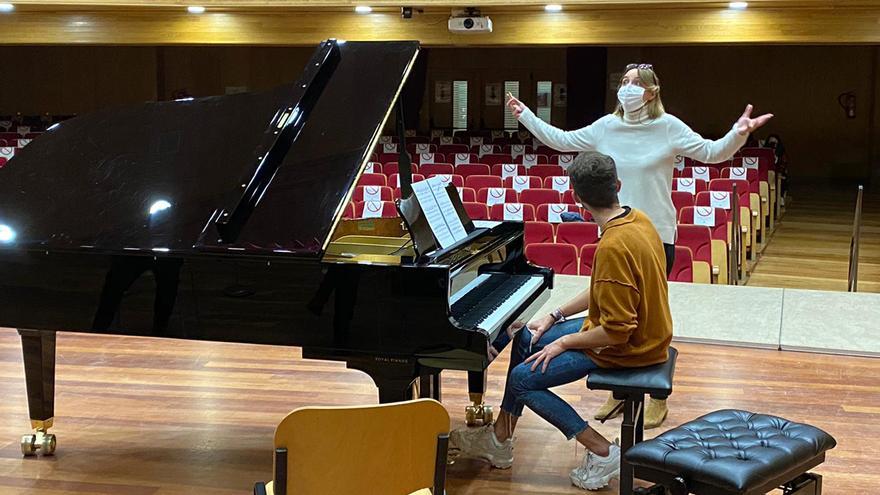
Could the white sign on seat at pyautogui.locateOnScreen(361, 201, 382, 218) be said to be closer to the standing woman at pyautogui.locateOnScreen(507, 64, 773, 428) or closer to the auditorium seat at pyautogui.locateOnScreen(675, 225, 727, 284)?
the auditorium seat at pyautogui.locateOnScreen(675, 225, 727, 284)

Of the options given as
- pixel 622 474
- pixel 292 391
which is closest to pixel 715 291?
pixel 292 391

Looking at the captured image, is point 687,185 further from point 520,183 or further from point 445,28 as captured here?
point 445,28

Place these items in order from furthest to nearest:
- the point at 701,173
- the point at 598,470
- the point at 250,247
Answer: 1. the point at 701,173
2. the point at 598,470
3. the point at 250,247

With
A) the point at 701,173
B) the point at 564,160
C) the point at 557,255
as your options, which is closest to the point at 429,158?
the point at 564,160

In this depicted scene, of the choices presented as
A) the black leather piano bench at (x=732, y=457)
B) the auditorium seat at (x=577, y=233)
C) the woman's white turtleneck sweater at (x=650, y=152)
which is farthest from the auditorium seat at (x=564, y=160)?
the black leather piano bench at (x=732, y=457)

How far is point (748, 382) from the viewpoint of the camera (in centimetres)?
525

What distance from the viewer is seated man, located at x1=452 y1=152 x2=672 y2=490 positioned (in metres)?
3.36

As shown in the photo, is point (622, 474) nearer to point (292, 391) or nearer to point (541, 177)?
point (292, 391)

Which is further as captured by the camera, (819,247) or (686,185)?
(819,247)

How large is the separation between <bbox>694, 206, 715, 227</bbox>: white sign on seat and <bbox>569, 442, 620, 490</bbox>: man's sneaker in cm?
481

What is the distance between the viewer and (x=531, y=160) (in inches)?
512

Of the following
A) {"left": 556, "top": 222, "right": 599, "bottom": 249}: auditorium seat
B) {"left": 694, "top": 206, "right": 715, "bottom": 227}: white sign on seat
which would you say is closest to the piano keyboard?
{"left": 556, "top": 222, "right": 599, "bottom": 249}: auditorium seat

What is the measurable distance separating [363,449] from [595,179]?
1288 millimetres

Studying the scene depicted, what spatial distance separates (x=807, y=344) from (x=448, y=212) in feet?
9.44
